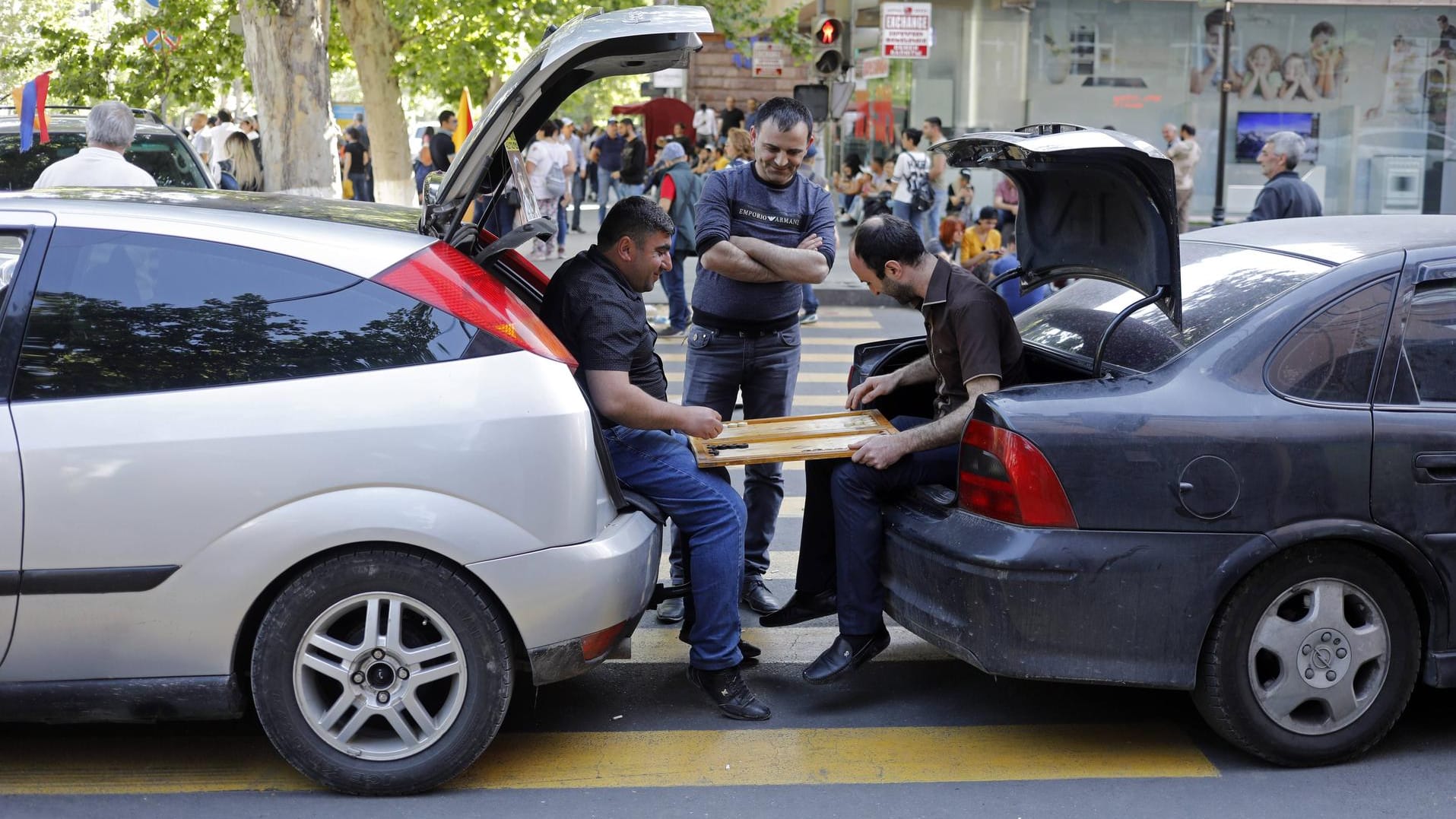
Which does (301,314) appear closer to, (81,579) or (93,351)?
(93,351)

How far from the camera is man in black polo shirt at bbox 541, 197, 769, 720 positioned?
14.0 feet

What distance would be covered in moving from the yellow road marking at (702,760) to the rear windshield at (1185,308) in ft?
3.70

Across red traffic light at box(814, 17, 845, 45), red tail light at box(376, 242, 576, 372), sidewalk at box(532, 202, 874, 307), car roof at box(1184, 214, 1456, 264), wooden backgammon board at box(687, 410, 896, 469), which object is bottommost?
sidewalk at box(532, 202, 874, 307)

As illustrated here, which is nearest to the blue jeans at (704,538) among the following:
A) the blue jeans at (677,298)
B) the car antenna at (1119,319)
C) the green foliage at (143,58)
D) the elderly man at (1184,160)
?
the car antenna at (1119,319)

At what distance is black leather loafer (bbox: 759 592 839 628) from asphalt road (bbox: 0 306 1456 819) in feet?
0.58

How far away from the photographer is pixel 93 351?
11.9 feet

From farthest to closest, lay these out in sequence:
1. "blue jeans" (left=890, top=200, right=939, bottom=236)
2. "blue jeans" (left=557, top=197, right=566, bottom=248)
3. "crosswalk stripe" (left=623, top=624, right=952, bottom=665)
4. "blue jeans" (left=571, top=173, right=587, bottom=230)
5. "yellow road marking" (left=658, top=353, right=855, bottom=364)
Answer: "blue jeans" (left=571, top=173, right=587, bottom=230)
"blue jeans" (left=557, top=197, right=566, bottom=248)
"blue jeans" (left=890, top=200, right=939, bottom=236)
"yellow road marking" (left=658, top=353, right=855, bottom=364)
"crosswalk stripe" (left=623, top=624, right=952, bottom=665)

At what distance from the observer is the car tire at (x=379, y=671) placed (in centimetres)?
364

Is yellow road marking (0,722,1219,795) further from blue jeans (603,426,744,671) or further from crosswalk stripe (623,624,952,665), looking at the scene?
crosswalk stripe (623,624,952,665)

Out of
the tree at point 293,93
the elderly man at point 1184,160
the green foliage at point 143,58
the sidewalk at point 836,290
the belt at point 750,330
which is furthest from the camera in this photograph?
the elderly man at point 1184,160

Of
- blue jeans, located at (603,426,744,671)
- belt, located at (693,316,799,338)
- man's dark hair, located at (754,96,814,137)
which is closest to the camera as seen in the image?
blue jeans, located at (603,426,744,671)

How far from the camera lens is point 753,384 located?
5.45 metres

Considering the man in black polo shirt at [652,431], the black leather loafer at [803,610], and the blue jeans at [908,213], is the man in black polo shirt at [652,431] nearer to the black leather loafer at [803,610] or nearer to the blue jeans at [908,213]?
the black leather loafer at [803,610]

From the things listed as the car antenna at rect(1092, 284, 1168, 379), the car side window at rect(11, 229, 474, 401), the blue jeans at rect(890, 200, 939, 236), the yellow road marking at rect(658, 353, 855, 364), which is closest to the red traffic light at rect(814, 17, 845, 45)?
the blue jeans at rect(890, 200, 939, 236)
